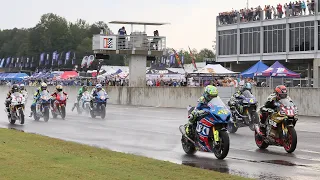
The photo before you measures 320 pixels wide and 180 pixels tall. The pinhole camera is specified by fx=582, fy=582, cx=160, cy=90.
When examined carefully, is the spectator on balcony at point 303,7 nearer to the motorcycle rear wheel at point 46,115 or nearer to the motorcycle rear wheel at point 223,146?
the motorcycle rear wheel at point 46,115

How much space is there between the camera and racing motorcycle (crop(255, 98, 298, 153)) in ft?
45.1

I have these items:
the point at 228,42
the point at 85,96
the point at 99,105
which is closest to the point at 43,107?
the point at 99,105

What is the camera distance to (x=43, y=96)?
25734 millimetres

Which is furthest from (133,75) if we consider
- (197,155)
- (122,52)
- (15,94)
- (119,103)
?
(197,155)

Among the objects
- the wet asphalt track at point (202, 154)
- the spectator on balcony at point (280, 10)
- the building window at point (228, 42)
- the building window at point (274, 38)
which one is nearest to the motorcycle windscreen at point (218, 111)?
the wet asphalt track at point (202, 154)

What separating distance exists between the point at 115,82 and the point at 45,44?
93226mm

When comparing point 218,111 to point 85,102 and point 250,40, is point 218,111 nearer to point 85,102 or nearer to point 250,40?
point 85,102

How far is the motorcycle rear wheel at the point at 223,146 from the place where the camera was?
12.5 metres

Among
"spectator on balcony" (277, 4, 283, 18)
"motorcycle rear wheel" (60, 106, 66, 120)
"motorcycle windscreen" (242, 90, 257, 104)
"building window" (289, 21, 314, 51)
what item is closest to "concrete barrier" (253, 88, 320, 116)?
"motorcycle windscreen" (242, 90, 257, 104)

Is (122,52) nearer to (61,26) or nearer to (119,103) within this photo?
(119,103)

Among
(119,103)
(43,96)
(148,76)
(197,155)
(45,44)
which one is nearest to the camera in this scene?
(197,155)

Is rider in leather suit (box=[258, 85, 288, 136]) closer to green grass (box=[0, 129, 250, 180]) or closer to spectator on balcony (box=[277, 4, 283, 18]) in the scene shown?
green grass (box=[0, 129, 250, 180])

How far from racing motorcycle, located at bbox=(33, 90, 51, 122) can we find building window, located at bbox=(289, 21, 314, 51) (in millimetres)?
44415

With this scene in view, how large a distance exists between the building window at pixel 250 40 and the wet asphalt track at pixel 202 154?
48.9 meters
